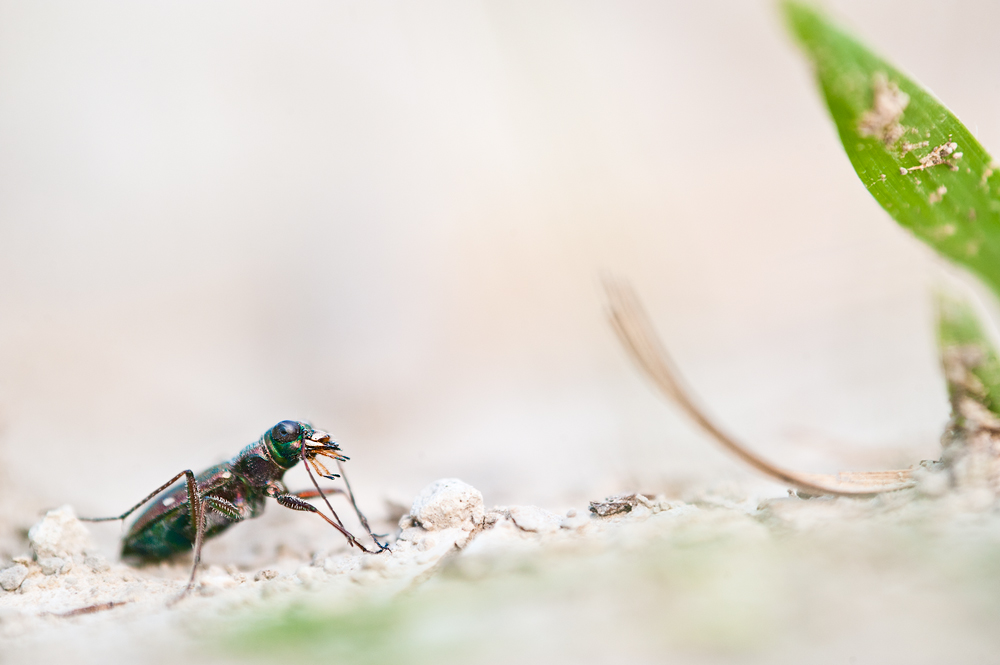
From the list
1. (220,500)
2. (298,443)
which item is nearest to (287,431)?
(298,443)

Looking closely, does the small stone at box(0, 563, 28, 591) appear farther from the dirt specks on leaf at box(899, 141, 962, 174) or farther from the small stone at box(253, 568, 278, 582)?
the dirt specks on leaf at box(899, 141, 962, 174)

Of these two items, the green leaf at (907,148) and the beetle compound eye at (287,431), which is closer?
the green leaf at (907,148)

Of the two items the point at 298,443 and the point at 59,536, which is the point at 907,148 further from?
the point at 59,536

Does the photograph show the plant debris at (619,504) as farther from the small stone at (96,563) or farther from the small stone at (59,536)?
the small stone at (59,536)

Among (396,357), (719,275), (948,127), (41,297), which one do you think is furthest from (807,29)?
(41,297)

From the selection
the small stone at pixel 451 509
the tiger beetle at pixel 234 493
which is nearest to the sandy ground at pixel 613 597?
the small stone at pixel 451 509
